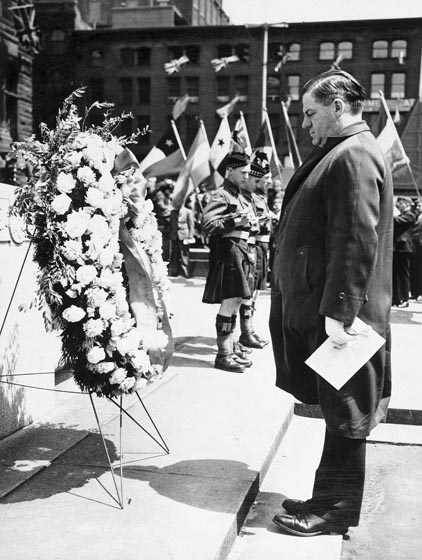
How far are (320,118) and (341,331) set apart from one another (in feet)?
3.30

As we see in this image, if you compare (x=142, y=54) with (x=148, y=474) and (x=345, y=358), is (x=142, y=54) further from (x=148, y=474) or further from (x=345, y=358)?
(x=345, y=358)

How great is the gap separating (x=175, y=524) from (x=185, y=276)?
12.0 metres

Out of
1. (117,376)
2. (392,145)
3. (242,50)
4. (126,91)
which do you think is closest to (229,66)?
(242,50)

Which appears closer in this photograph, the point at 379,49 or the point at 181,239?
the point at 181,239

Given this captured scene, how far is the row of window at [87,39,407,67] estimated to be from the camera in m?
52.5

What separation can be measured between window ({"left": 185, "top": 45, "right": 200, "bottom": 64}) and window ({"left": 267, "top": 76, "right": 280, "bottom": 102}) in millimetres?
6249

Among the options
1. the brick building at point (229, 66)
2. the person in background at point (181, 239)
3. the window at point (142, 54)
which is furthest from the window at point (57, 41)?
the person in background at point (181, 239)

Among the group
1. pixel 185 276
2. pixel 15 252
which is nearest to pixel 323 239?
pixel 15 252

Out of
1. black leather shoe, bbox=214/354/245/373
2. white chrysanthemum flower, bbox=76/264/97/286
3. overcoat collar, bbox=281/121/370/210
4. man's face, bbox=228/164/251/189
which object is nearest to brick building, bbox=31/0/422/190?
man's face, bbox=228/164/251/189

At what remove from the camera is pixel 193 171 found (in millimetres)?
14523

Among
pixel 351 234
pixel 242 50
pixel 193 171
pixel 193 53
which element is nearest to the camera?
pixel 351 234

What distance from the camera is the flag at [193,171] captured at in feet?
46.3

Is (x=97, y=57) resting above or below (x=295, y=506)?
above

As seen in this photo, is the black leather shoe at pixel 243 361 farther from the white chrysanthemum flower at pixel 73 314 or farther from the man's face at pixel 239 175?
the white chrysanthemum flower at pixel 73 314
